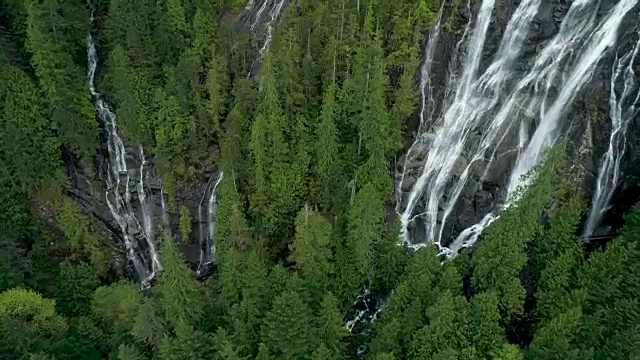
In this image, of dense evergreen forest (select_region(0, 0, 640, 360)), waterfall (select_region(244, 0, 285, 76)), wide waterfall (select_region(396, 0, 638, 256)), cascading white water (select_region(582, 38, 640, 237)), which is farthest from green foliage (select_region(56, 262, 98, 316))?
cascading white water (select_region(582, 38, 640, 237))

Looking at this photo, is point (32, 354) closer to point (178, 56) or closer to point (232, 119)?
point (232, 119)

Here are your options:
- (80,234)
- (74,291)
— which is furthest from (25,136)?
(74,291)

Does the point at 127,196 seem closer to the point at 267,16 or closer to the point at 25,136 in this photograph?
the point at 25,136

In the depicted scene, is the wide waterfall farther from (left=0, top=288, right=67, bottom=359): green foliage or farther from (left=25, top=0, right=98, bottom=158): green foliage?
(left=25, top=0, right=98, bottom=158): green foliage

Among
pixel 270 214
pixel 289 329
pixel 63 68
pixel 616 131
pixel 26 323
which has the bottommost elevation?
pixel 289 329

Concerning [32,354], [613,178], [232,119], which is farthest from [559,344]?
[32,354]

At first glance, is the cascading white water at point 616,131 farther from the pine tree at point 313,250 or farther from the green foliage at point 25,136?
the green foliage at point 25,136
